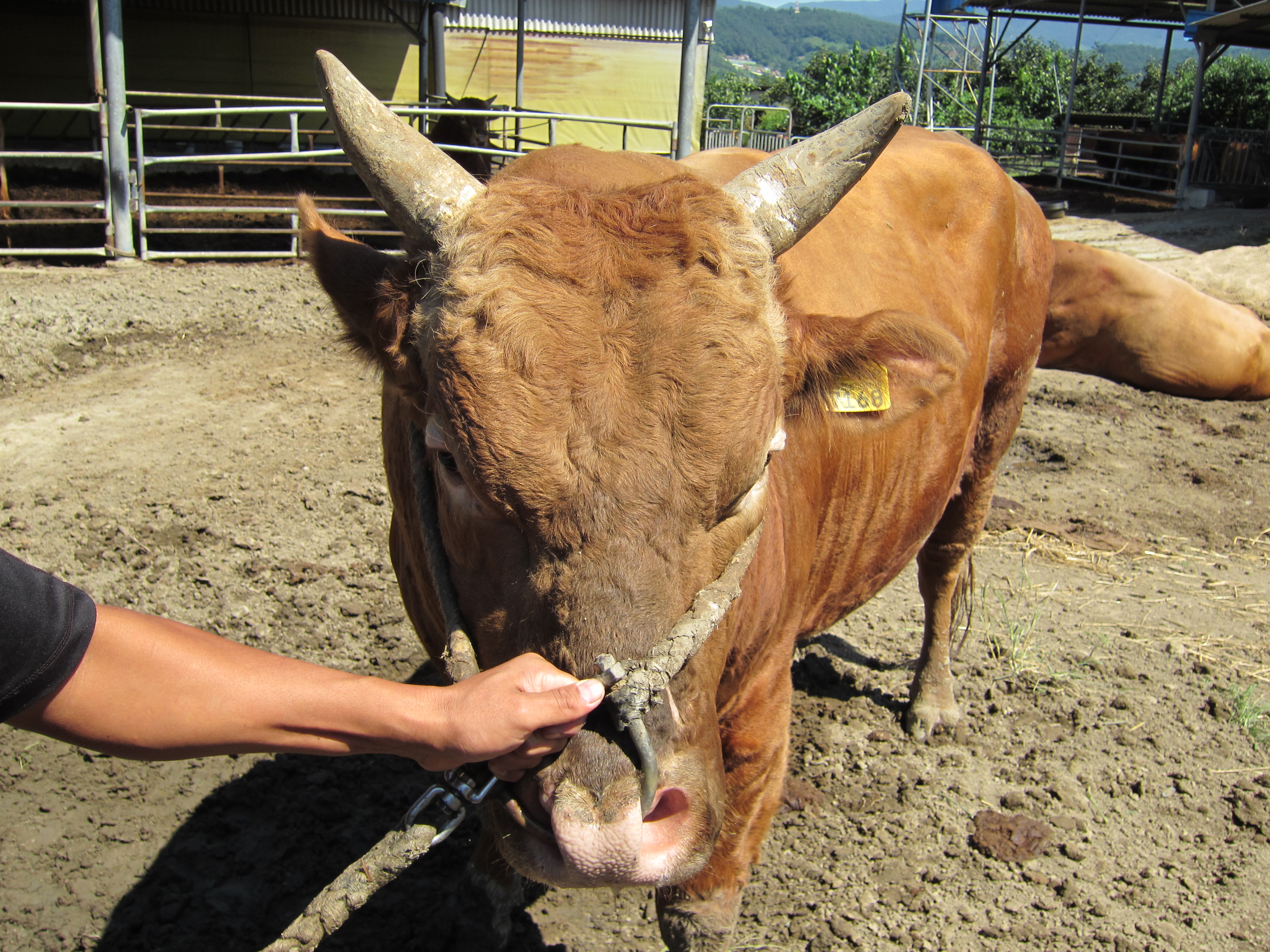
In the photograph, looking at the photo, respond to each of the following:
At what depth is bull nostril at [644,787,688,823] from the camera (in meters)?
1.64

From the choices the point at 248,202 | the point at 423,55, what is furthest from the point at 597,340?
the point at 423,55

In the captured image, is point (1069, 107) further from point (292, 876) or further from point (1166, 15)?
point (292, 876)

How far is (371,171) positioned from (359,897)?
1.44 metres

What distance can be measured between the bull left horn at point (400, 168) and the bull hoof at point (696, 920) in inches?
71.6

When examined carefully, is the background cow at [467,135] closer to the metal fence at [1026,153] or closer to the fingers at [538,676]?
the fingers at [538,676]

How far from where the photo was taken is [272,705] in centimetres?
151

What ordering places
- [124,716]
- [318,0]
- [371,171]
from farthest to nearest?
1. [318,0]
2. [371,171]
3. [124,716]

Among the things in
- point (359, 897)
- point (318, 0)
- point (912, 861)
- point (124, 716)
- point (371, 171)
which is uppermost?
point (318, 0)

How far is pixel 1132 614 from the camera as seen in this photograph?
479 centimetres

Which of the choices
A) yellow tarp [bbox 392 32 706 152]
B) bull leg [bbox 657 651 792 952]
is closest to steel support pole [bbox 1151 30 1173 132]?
yellow tarp [bbox 392 32 706 152]

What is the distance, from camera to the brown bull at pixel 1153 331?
739 cm

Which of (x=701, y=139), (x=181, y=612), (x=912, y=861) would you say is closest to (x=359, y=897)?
(x=912, y=861)

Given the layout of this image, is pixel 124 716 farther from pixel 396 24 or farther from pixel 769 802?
pixel 396 24

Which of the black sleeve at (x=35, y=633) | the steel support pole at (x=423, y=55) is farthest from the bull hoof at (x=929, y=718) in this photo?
the steel support pole at (x=423, y=55)
